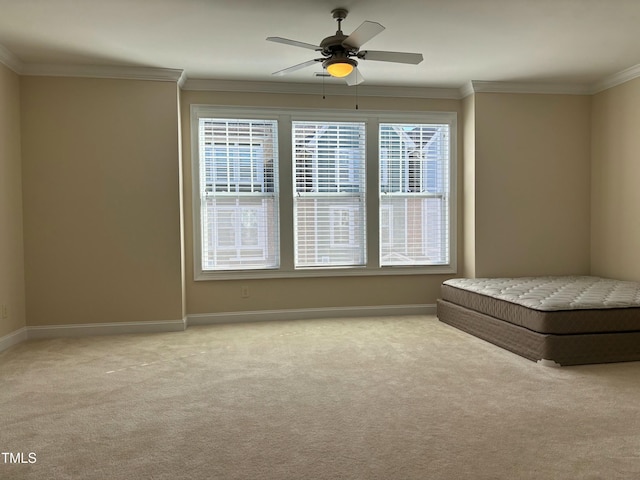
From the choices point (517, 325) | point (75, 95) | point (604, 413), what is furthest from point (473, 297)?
point (75, 95)

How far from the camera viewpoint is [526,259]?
5.52 meters

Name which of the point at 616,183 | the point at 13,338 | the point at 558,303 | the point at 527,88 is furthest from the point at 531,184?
the point at 13,338

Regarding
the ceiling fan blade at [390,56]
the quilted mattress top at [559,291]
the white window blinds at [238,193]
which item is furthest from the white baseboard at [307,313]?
the ceiling fan blade at [390,56]

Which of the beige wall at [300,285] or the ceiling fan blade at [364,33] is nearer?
the ceiling fan blade at [364,33]

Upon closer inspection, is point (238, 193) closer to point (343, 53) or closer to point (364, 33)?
point (343, 53)

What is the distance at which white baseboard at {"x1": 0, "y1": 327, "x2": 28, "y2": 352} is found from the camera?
4.18 m

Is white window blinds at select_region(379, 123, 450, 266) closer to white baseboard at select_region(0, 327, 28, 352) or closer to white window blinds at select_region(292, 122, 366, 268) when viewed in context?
white window blinds at select_region(292, 122, 366, 268)

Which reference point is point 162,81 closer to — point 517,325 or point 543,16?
point 543,16

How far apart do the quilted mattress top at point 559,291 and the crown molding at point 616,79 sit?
6.97 ft

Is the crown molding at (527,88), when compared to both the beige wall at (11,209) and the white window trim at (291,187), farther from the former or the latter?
the beige wall at (11,209)

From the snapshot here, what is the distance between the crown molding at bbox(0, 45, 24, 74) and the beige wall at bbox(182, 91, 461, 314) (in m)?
1.51

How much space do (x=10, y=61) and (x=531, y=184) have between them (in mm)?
5468

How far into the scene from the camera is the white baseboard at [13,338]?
4176 millimetres

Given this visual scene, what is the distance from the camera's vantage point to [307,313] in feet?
17.8
